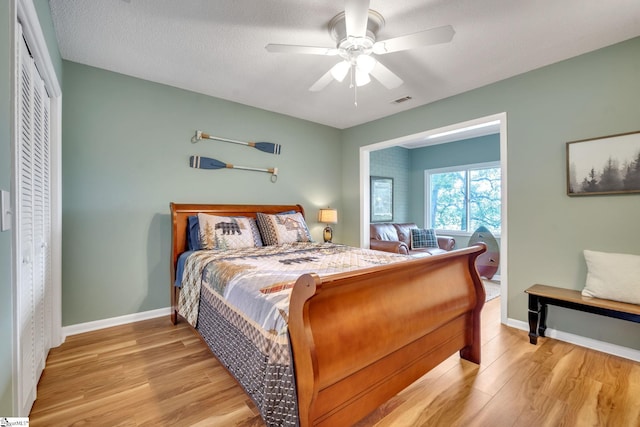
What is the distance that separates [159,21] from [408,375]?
2919mm

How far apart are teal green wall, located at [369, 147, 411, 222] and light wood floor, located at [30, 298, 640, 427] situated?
12.5 ft

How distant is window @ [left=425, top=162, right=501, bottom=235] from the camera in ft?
17.1

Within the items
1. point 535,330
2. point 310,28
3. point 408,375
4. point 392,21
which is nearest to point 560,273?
point 535,330

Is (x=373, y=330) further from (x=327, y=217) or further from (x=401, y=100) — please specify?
(x=401, y=100)

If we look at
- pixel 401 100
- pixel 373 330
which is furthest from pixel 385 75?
pixel 373 330

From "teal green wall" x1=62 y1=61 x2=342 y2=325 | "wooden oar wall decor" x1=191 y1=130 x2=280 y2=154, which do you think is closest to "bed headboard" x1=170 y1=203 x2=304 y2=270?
"teal green wall" x1=62 y1=61 x2=342 y2=325

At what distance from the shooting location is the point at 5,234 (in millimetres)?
1069

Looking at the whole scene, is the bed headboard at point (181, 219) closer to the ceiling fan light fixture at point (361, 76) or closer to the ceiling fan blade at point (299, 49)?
the ceiling fan blade at point (299, 49)

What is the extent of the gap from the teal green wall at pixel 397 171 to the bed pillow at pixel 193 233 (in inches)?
140

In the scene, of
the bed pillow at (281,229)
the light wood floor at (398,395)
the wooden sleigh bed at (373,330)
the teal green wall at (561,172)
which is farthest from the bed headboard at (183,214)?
the teal green wall at (561,172)

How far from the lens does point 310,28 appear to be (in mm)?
2145

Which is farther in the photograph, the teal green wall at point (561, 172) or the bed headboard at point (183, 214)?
the bed headboard at point (183, 214)

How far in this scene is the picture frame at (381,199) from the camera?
5.59 m

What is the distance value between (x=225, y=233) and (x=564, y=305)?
121 inches
